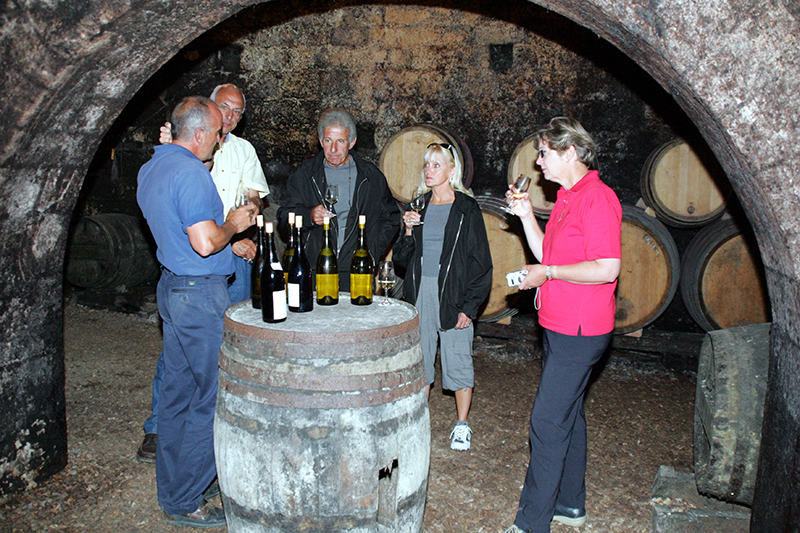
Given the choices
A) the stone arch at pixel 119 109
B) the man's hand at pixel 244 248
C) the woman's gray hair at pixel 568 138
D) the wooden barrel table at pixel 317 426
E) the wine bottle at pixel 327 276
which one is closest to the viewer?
the wooden barrel table at pixel 317 426

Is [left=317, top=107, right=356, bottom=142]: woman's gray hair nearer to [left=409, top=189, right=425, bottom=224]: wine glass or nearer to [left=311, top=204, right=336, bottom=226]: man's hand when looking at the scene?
[left=311, top=204, right=336, bottom=226]: man's hand

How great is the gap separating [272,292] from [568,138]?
1.30 m

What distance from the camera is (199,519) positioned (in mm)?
2564

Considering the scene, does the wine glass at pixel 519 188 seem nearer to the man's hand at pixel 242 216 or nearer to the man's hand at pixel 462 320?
the man's hand at pixel 462 320

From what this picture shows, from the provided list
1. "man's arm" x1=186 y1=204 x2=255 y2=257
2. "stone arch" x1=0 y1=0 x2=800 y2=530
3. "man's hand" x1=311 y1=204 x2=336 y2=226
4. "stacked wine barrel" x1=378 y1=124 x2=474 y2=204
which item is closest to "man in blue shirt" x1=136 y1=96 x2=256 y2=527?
"man's arm" x1=186 y1=204 x2=255 y2=257

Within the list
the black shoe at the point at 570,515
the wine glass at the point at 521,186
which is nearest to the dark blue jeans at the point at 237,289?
the wine glass at the point at 521,186

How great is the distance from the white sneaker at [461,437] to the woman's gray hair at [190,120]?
214cm

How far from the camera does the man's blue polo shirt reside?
Result: 7.72ft

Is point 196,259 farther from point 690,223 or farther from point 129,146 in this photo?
point 129,146

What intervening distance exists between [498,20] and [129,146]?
12.9 ft

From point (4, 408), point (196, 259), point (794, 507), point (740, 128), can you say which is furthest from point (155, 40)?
point (794, 507)

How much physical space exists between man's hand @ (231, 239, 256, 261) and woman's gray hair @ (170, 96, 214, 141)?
2.15 ft

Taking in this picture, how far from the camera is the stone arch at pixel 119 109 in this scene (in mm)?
1943

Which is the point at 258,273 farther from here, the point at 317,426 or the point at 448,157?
the point at 448,157
